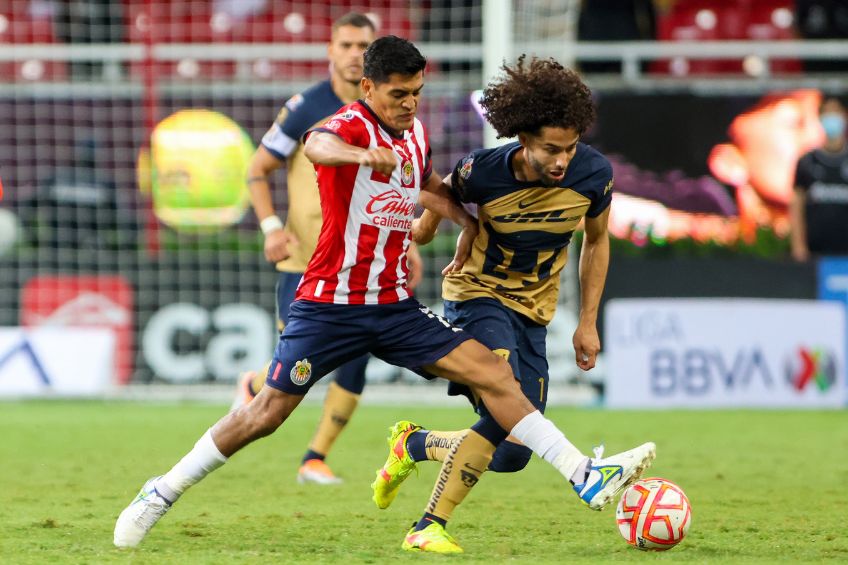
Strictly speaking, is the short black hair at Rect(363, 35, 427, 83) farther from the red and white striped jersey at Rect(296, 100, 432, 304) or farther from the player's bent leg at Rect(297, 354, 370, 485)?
the player's bent leg at Rect(297, 354, 370, 485)

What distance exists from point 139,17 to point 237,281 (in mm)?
3162

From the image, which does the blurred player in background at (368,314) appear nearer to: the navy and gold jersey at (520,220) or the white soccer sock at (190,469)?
the white soccer sock at (190,469)

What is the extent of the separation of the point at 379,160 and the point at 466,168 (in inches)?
39.5

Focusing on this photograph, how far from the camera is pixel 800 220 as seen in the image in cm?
1312

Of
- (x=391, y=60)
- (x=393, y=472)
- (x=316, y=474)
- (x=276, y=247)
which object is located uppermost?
(x=391, y=60)

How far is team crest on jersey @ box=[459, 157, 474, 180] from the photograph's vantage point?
5773 mm

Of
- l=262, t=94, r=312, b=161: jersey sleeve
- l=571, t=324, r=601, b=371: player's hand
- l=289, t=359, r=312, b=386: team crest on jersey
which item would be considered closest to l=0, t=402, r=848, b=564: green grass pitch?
l=289, t=359, r=312, b=386: team crest on jersey

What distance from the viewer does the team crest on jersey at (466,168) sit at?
227 inches

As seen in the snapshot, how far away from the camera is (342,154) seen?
197 inches

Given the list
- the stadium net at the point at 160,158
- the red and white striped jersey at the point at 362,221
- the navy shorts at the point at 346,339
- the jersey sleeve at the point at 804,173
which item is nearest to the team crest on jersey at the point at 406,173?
the red and white striped jersey at the point at 362,221

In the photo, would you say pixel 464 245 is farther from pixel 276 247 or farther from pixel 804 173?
pixel 804 173

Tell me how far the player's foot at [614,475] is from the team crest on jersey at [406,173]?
1281mm

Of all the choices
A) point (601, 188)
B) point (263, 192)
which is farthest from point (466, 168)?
point (263, 192)

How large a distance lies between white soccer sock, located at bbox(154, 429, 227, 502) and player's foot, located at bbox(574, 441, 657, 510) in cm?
141
